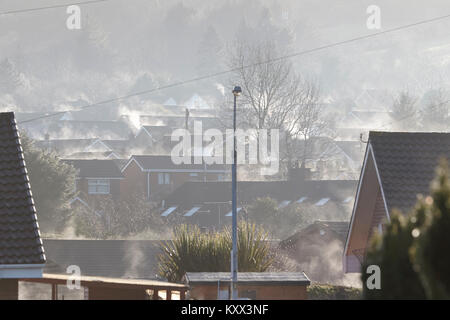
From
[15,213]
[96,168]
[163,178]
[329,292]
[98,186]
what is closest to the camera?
[15,213]

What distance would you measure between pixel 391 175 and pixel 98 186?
67140mm

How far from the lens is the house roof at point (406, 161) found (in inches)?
755

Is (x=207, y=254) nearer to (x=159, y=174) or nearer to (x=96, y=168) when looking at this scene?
(x=159, y=174)

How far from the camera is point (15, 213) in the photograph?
15.7 meters

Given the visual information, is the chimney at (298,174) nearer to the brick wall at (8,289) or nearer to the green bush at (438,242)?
the brick wall at (8,289)

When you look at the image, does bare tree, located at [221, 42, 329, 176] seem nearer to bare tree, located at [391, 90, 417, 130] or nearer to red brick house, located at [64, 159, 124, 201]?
red brick house, located at [64, 159, 124, 201]

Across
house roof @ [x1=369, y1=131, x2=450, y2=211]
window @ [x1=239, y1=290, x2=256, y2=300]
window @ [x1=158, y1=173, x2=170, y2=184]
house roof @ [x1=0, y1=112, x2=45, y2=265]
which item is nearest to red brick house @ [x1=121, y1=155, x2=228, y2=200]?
window @ [x1=158, y1=173, x2=170, y2=184]

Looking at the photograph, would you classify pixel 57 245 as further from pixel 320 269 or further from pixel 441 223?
pixel 441 223

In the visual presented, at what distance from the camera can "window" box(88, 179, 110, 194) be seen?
277 ft

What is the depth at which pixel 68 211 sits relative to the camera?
6531 centimetres

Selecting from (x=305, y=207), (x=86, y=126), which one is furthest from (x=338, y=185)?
(x=86, y=126)

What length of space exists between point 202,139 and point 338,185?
4281cm

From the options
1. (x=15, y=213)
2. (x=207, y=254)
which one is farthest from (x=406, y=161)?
(x=15, y=213)

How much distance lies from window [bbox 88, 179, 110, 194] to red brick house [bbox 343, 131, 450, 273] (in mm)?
63268
